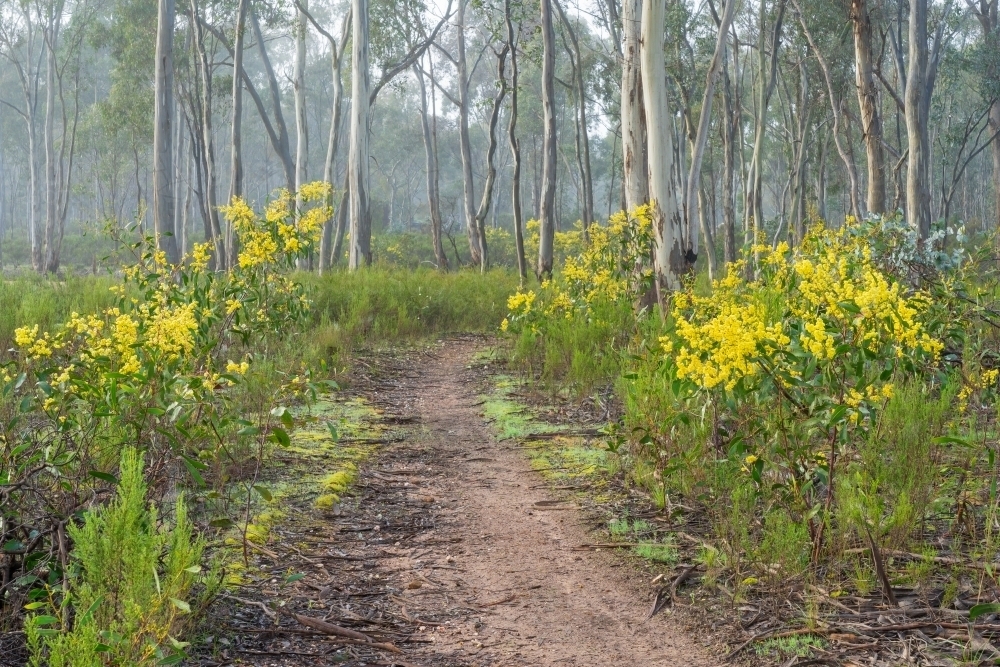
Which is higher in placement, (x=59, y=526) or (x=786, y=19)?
(x=786, y=19)

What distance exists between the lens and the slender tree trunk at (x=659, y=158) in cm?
802

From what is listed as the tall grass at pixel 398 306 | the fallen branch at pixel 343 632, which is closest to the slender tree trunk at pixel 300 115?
the tall grass at pixel 398 306

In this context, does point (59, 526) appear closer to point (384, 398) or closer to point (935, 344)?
point (935, 344)

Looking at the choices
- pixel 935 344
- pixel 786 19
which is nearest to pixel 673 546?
pixel 935 344

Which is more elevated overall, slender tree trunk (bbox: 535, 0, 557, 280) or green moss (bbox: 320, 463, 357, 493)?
slender tree trunk (bbox: 535, 0, 557, 280)

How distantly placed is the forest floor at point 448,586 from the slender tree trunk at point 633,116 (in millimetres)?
4471

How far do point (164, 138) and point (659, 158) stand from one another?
269 inches

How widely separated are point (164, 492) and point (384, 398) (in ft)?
10.7

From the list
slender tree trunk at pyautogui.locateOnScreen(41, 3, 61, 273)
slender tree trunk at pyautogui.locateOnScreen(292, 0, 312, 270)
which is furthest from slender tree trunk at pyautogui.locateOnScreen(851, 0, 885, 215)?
slender tree trunk at pyautogui.locateOnScreen(41, 3, 61, 273)

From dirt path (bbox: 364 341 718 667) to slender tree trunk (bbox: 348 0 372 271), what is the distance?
30.9 ft

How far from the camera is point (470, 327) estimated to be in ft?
36.1

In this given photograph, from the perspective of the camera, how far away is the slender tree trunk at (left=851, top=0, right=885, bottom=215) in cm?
1098

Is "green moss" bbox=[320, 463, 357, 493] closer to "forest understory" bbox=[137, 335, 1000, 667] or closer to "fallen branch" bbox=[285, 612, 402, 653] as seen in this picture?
"forest understory" bbox=[137, 335, 1000, 667]

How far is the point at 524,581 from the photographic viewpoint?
340cm
